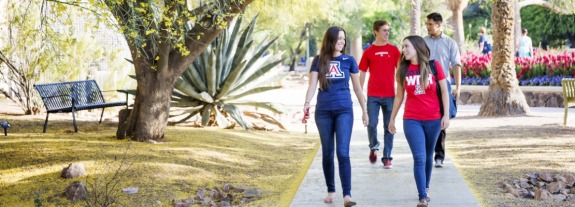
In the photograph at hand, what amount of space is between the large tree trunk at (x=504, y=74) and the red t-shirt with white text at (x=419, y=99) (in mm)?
10444

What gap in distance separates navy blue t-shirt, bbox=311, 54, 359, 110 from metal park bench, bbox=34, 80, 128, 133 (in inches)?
243

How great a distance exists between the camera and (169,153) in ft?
36.2

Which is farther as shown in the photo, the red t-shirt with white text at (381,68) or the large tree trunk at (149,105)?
the large tree trunk at (149,105)

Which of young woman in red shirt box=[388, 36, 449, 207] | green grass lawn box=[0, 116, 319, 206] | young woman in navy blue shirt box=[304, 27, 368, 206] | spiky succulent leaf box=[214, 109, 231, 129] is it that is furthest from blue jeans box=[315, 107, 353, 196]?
spiky succulent leaf box=[214, 109, 231, 129]

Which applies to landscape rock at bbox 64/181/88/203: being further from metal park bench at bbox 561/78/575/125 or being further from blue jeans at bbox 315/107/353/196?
metal park bench at bbox 561/78/575/125

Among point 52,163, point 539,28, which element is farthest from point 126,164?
point 539,28

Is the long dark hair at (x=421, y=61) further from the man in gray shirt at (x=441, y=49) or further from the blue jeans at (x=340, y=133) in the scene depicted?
the man in gray shirt at (x=441, y=49)

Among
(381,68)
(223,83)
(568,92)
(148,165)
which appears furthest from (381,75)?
(568,92)

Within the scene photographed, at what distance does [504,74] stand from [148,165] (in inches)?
405

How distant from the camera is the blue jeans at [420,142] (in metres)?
8.19

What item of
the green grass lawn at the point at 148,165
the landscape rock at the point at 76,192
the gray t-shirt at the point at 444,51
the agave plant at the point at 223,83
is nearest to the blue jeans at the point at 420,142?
the green grass lawn at the point at 148,165

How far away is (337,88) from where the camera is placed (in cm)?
827

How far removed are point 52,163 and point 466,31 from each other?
56.9 meters

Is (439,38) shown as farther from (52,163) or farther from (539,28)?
(539,28)
